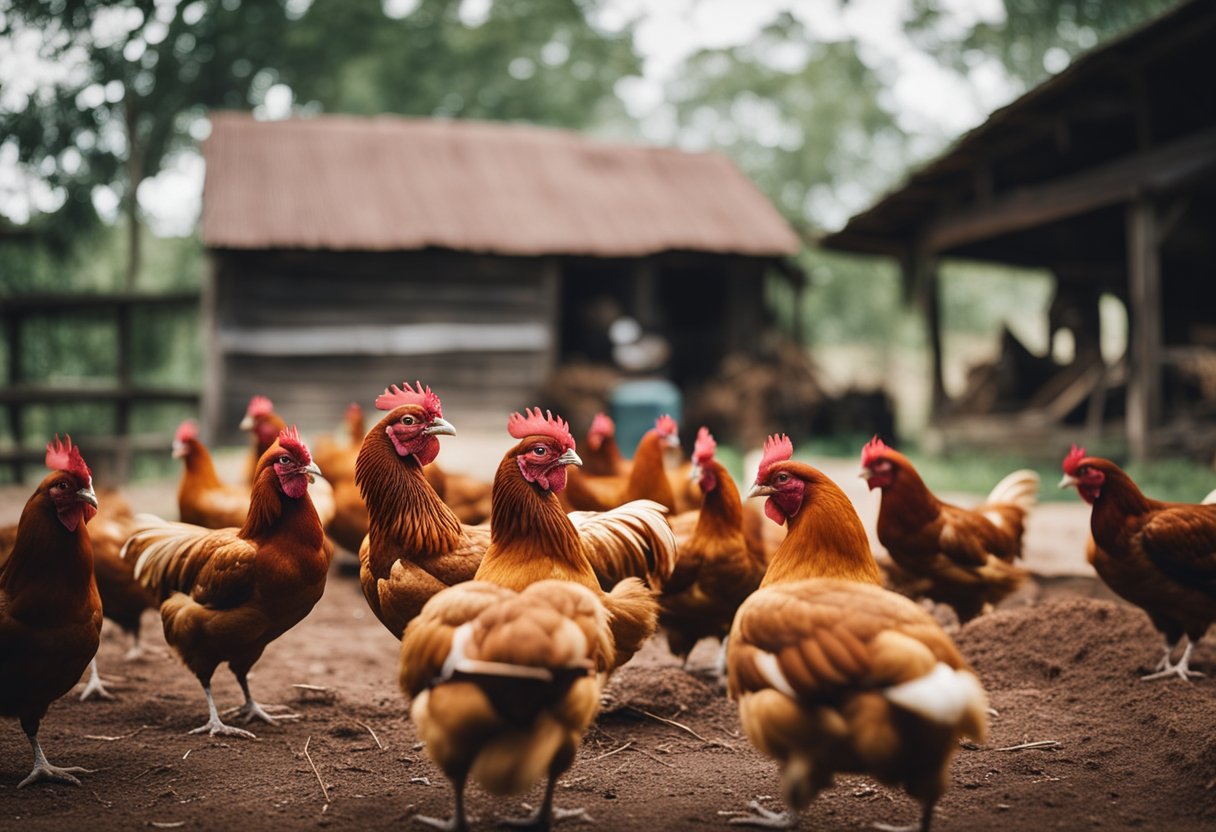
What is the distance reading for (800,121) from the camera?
1110 inches

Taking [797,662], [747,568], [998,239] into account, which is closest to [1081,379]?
[998,239]

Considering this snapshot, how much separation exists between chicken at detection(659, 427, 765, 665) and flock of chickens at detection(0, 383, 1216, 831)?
0.01 m

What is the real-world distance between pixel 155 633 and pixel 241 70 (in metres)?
21.5

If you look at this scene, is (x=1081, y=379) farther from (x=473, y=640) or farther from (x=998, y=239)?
(x=473, y=640)

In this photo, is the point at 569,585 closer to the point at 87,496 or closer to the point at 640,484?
the point at 87,496

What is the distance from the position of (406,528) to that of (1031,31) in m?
23.2

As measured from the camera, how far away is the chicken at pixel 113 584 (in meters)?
4.80

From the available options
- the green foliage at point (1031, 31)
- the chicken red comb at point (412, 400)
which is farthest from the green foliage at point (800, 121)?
the chicken red comb at point (412, 400)

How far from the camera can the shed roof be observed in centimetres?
1009

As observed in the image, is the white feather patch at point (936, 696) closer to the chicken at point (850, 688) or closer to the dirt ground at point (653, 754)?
the chicken at point (850, 688)

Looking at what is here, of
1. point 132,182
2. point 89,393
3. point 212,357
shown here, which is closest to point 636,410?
point 212,357

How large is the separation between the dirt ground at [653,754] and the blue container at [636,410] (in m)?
8.41

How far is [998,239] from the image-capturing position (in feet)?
49.4

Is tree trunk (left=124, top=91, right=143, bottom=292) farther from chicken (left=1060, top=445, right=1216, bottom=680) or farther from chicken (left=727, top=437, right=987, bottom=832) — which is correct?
chicken (left=727, top=437, right=987, bottom=832)
